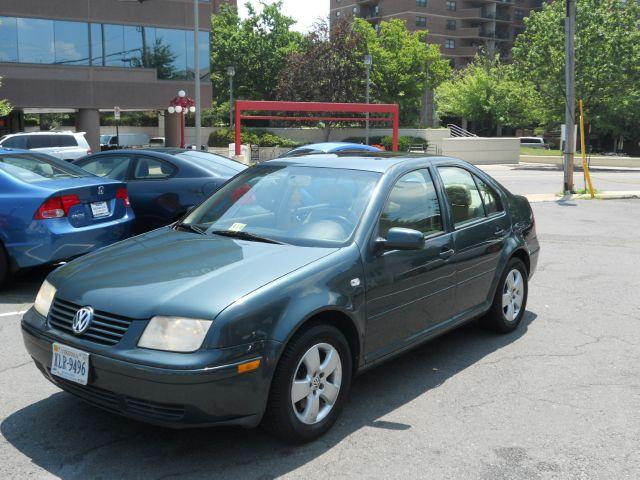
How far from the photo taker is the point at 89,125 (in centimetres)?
3631

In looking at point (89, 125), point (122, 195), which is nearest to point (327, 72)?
point (89, 125)

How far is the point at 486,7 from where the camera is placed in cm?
8819

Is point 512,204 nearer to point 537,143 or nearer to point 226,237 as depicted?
point 226,237

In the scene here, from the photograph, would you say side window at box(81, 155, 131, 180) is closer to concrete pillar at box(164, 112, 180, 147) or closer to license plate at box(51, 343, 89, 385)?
license plate at box(51, 343, 89, 385)

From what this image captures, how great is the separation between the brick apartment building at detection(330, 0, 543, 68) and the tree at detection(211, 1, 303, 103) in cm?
2145

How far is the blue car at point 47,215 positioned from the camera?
22.1 ft

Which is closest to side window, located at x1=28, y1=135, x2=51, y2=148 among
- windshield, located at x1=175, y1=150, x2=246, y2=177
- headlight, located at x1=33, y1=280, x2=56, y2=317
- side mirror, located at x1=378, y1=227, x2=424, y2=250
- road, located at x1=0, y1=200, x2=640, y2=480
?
windshield, located at x1=175, y1=150, x2=246, y2=177

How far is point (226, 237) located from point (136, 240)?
668 millimetres


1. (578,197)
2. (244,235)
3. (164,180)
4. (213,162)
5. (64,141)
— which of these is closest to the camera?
(244,235)

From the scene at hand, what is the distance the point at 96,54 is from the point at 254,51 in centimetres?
2774

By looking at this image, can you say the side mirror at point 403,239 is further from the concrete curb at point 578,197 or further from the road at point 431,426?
the concrete curb at point 578,197

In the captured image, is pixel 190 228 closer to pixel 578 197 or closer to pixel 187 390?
pixel 187 390

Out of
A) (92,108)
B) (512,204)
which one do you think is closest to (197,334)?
(512,204)

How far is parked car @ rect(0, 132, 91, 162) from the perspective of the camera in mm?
23578
